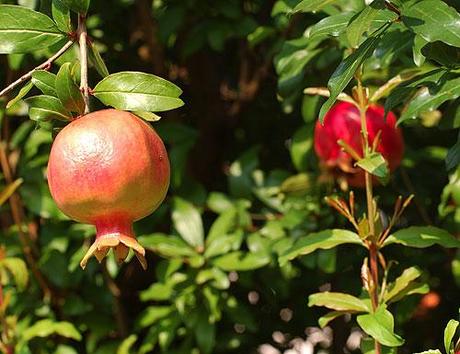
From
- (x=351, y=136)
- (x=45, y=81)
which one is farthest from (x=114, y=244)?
(x=351, y=136)

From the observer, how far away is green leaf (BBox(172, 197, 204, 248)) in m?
1.63

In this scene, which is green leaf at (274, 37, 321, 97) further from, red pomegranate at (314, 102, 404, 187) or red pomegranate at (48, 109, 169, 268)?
red pomegranate at (48, 109, 169, 268)

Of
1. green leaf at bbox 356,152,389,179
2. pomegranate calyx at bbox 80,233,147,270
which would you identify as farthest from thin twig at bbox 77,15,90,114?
green leaf at bbox 356,152,389,179

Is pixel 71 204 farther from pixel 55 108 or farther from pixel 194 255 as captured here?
pixel 194 255

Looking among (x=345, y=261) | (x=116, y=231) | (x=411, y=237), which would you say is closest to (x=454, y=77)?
(x=411, y=237)

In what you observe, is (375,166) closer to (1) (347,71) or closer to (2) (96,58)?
(1) (347,71)

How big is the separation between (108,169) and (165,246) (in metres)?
0.75

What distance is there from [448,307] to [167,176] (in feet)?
4.15

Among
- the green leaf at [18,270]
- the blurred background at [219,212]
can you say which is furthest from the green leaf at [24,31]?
the green leaf at [18,270]

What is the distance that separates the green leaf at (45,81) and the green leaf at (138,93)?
50mm

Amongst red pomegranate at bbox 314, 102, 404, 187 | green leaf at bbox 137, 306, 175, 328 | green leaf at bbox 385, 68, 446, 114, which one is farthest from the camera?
green leaf at bbox 137, 306, 175, 328

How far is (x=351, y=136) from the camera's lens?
55.2 inches

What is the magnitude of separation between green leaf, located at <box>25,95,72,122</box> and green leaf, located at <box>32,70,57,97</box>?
0.03ft

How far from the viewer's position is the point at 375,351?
1105 millimetres
